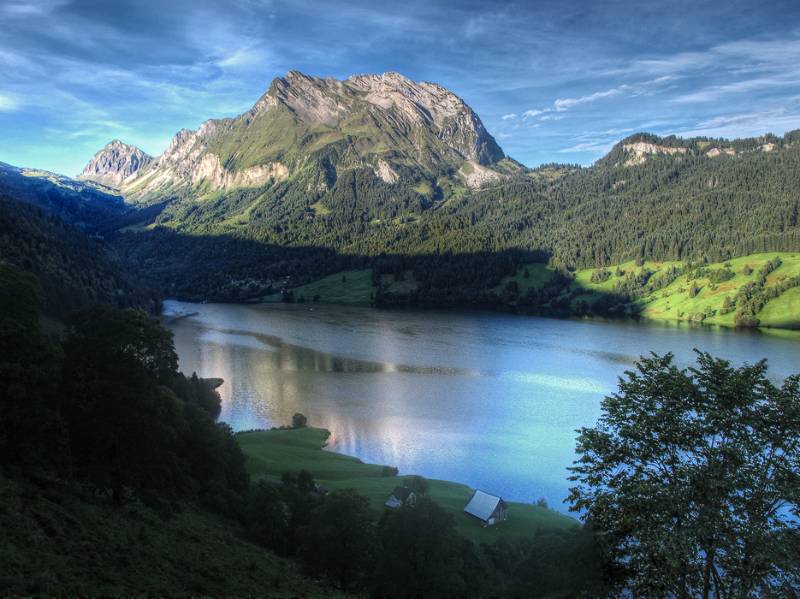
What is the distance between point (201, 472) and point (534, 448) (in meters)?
46.0

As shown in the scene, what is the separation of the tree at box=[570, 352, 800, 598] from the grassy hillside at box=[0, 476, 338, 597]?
1573 centimetres

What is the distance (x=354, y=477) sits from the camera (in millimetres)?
60688

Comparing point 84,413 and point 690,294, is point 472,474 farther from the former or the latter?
point 690,294

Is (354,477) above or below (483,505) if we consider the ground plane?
below

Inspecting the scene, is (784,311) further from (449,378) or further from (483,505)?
(483,505)

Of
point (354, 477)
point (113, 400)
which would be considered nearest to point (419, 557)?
point (113, 400)

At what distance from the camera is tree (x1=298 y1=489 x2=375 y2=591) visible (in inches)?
1241

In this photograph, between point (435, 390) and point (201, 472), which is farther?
point (435, 390)

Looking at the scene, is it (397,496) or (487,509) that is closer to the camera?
(397,496)

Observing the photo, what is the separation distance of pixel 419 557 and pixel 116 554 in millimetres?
17207

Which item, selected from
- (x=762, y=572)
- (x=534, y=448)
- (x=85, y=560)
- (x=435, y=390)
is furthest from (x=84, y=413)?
(x=435, y=390)

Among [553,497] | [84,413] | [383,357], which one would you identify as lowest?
[553,497]

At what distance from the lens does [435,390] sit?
99500 millimetres

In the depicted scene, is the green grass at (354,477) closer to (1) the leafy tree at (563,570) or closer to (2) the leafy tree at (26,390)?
(1) the leafy tree at (563,570)
